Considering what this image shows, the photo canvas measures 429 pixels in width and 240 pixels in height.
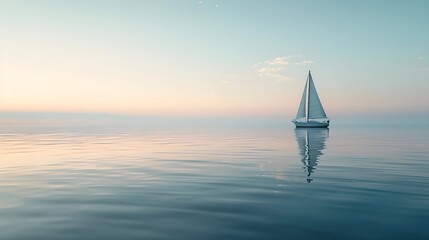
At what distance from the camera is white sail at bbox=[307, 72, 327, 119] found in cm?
10938

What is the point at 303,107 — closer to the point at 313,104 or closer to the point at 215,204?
the point at 313,104

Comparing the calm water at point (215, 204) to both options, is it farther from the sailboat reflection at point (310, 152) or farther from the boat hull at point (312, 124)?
the boat hull at point (312, 124)

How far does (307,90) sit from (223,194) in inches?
4087

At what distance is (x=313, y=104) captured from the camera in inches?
4355

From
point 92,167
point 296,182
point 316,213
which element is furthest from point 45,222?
point 92,167

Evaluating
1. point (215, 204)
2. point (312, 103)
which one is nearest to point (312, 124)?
point (312, 103)

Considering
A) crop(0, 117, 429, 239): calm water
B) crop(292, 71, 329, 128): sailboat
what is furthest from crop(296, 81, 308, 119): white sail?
crop(0, 117, 429, 239): calm water

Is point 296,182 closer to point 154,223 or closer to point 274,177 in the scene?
point 274,177

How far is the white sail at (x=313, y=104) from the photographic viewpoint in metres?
109

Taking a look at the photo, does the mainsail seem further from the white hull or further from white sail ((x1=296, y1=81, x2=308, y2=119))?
the white hull

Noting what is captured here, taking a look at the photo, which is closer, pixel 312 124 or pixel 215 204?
pixel 215 204

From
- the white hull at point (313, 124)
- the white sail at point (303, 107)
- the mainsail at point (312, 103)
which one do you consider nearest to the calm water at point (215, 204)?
the white hull at point (313, 124)

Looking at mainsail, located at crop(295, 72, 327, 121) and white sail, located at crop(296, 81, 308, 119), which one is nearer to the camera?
mainsail, located at crop(295, 72, 327, 121)

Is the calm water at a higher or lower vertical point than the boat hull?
higher
